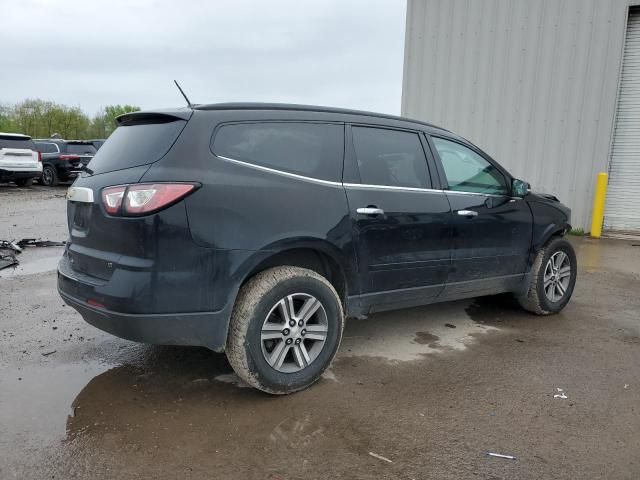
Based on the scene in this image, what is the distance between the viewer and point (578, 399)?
11.2ft

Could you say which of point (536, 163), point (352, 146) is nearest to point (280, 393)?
point (352, 146)

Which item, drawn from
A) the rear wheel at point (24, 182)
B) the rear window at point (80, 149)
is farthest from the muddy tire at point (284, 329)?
the rear window at point (80, 149)

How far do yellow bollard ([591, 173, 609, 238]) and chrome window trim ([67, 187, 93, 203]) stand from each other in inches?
393

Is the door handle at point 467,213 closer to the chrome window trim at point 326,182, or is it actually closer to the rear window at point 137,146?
the chrome window trim at point 326,182

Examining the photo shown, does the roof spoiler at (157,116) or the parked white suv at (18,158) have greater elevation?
the roof spoiler at (157,116)

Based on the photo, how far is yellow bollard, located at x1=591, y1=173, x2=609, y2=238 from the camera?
412 inches

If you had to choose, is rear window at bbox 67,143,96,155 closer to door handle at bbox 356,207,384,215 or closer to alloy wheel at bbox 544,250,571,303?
alloy wheel at bbox 544,250,571,303

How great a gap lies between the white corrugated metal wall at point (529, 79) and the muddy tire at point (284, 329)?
30.1ft

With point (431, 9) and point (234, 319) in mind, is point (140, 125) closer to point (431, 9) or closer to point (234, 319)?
point (234, 319)

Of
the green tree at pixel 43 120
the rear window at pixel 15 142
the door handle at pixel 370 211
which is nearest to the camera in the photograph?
the door handle at pixel 370 211

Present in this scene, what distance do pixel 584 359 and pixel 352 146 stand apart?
2.40m

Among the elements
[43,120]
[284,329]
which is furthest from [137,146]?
[43,120]

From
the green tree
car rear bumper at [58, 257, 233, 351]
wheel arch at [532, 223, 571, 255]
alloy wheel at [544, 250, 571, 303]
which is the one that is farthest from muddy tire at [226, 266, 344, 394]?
the green tree

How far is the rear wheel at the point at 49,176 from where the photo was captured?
2000cm
